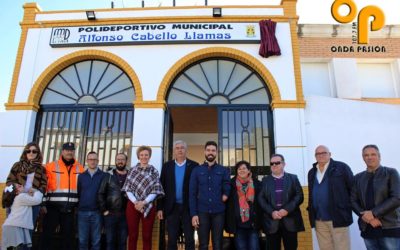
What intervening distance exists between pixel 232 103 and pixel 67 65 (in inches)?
152

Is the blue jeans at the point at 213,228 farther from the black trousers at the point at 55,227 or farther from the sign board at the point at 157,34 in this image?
the sign board at the point at 157,34

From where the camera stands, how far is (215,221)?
4.20 m

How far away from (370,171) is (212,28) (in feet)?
14.6

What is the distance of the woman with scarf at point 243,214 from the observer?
4.25 meters

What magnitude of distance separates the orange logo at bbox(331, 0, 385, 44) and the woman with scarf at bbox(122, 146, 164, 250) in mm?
6030

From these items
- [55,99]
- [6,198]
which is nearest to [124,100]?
[55,99]

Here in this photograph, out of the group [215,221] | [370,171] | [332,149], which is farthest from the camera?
[332,149]

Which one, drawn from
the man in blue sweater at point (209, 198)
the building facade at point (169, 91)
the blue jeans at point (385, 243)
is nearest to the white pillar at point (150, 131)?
the building facade at point (169, 91)

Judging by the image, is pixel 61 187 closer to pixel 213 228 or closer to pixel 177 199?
pixel 177 199

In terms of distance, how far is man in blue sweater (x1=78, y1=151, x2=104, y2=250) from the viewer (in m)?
4.53

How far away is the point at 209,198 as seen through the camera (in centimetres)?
421

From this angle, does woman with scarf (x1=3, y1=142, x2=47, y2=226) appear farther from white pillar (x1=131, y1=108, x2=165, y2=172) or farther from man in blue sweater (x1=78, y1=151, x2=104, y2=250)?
white pillar (x1=131, y1=108, x2=165, y2=172)

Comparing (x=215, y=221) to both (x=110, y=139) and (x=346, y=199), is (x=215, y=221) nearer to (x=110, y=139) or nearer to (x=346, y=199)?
(x=346, y=199)

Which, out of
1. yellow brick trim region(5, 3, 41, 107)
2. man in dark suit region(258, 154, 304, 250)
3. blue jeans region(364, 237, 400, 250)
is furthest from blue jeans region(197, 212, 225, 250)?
yellow brick trim region(5, 3, 41, 107)
